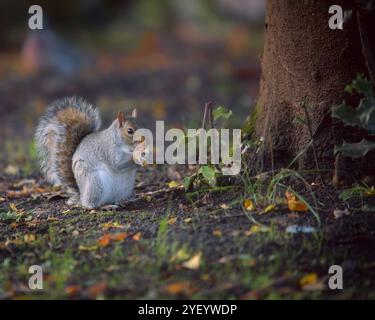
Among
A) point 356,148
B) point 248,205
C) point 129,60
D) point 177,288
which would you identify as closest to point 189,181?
point 248,205

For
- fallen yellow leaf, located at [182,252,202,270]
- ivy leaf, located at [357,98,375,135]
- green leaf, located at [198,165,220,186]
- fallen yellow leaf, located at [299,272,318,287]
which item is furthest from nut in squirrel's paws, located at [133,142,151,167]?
fallen yellow leaf, located at [299,272,318,287]

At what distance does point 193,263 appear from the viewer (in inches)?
128

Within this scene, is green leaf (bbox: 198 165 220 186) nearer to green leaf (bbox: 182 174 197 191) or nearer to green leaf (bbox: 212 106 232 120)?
green leaf (bbox: 182 174 197 191)

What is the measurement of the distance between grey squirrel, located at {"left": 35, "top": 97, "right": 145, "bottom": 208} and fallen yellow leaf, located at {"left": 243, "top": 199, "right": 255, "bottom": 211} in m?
0.93

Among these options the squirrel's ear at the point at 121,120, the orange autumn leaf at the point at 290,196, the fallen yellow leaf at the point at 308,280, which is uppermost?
the squirrel's ear at the point at 121,120

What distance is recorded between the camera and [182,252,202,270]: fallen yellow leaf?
10.6ft

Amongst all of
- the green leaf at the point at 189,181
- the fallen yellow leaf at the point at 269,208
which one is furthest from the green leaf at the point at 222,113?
the fallen yellow leaf at the point at 269,208

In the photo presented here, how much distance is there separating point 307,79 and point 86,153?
1.51 meters

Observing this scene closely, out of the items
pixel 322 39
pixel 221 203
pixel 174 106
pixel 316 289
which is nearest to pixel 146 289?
pixel 316 289

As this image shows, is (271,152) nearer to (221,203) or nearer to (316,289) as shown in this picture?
(221,203)

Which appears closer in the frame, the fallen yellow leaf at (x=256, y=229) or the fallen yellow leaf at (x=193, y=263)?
the fallen yellow leaf at (x=193, y=263)

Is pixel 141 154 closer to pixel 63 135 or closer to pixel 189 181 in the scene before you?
pixel 189 181

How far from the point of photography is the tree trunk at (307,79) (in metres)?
3.94

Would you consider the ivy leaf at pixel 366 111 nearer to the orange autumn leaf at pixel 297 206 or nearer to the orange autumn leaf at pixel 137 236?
the orange autumn leaf at pixel 297 206
